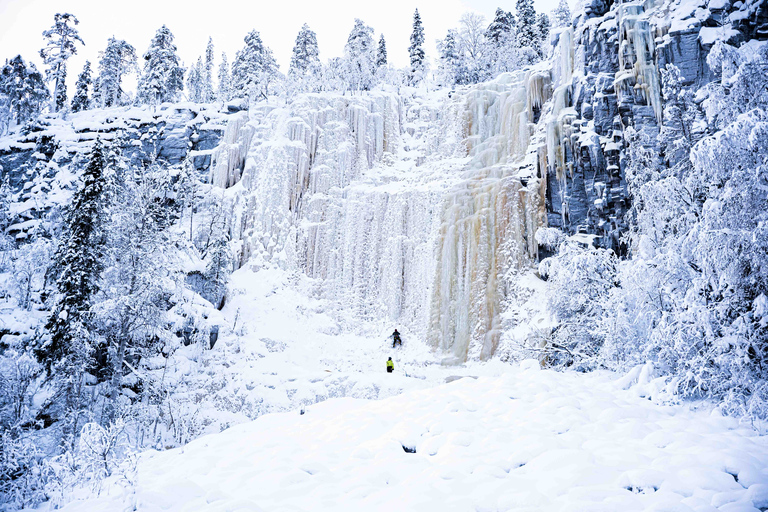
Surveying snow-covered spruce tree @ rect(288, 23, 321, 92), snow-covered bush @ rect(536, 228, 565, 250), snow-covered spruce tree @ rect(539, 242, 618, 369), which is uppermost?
snow-covered spruce tree @ rect(288, 23, 321, 92)

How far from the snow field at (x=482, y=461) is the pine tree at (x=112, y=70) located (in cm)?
5005

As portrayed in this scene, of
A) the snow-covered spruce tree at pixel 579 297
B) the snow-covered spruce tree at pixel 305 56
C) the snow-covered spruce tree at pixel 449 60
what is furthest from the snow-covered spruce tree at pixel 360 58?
the snow-covered spruce tree at pixel 579 297

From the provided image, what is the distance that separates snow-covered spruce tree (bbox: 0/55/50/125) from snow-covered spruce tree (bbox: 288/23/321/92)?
24522 mm

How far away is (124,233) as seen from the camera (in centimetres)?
1548

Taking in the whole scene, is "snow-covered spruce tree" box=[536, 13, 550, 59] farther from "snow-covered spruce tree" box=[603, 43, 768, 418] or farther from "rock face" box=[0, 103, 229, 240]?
"snow-covered spruce tree" box=[603, 43, 768, 418]

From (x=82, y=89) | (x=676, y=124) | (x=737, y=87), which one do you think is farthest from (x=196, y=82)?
(x=737, y=87)

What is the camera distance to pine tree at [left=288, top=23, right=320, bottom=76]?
3953 centimetres

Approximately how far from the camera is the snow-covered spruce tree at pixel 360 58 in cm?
3566

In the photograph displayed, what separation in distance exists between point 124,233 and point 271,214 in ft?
38.9

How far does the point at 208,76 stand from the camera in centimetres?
5203

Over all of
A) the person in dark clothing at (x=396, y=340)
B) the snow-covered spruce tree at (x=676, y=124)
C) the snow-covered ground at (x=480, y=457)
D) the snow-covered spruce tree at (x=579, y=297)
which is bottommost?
the person in dark clothing at (x=396, y=340)

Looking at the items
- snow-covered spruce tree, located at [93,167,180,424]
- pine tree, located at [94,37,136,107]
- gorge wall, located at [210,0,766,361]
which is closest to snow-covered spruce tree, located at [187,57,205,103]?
pine tree, located at [94,37,136,107]

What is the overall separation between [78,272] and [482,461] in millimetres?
13616

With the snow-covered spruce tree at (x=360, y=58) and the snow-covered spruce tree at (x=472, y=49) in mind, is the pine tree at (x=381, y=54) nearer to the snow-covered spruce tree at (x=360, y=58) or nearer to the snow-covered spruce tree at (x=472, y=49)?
the snow-covered spruce tree at (x=360, y=58)
